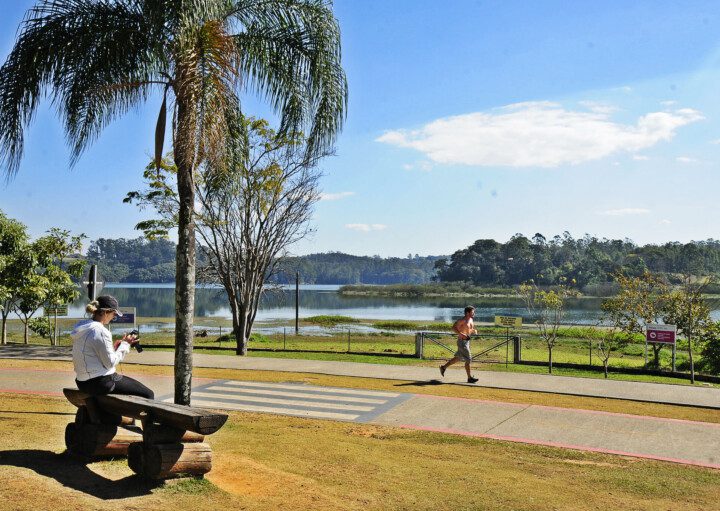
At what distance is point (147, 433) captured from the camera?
652 centimetres

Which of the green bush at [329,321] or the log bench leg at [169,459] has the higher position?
the log bench leg at [169,459]

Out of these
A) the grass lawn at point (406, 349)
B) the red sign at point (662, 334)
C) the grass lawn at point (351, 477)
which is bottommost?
the grass lawn at point (406, 349)

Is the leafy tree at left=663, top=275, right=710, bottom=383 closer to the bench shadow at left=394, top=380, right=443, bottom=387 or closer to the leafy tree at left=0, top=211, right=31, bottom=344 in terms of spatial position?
the bench shadow at left=394, top=380, right=443, bottom=387

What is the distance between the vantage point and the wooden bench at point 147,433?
633 cm

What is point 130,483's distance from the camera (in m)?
6.52

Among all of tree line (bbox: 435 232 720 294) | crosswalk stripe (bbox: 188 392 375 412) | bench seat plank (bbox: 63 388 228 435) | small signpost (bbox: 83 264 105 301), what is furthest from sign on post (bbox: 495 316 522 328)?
tree line (bbox: 435 232 720 294)

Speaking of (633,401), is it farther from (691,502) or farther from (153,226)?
(153,226)

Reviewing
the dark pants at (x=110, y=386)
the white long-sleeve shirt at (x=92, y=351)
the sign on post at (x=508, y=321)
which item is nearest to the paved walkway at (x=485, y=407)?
the sign on post at (x=508, y=321)

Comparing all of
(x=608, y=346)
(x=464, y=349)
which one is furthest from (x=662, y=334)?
(x=608, y=346)

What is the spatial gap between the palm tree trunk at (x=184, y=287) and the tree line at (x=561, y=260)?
453 ft

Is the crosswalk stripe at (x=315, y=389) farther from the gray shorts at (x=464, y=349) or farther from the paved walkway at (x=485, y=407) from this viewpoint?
the gray shorts at (x=464, y=349)

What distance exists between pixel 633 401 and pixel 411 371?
18.6 feet

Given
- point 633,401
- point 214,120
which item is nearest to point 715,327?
point 633,401

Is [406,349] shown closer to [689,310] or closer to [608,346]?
[608,346]
